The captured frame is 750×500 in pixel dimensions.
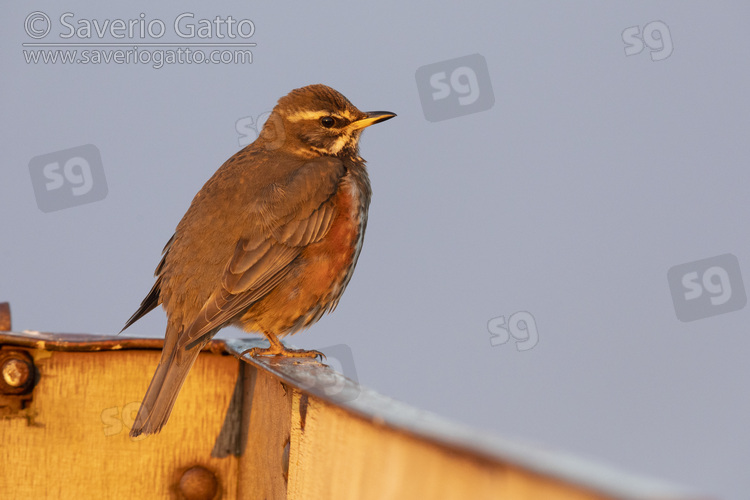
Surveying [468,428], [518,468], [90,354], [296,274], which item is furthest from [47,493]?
[518,468]

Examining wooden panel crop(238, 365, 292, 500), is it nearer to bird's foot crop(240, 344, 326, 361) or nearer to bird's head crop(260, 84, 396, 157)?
bird's foot crop(240, 344, 326, 361)

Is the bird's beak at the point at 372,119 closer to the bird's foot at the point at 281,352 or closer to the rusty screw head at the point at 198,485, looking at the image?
the bird's foot at the point at 281,352

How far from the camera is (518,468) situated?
1.12m

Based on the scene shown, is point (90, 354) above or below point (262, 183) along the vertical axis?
below

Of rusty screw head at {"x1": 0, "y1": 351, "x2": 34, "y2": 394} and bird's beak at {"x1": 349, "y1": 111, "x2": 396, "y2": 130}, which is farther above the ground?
bird's beak at {"x1": 349, "y1": 111, "x2": 396, "y2": 130}

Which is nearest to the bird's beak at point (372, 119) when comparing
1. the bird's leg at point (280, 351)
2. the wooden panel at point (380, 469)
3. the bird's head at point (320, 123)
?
the bird's head at point (320, 123)

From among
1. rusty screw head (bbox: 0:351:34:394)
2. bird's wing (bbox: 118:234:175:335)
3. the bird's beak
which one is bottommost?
rusty screw head (bbox: 0:351:34:394)

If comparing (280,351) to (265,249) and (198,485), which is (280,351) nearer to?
(265,249)

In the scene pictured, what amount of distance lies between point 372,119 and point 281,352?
1590 mm

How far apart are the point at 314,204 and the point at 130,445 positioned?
1.42m

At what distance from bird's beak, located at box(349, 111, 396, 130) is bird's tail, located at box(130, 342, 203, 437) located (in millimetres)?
1850

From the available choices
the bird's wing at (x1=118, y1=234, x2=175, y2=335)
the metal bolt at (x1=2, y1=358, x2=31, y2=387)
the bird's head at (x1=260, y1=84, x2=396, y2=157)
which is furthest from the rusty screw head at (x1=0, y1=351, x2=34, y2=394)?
the bird's head at (x1=260, y1=84, x2=396, y2=157)

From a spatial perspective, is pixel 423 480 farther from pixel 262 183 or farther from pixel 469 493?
pixel 262 183

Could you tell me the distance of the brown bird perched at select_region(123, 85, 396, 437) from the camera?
139 inches
